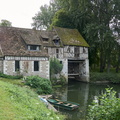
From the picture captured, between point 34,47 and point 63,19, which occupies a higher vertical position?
point 63,19

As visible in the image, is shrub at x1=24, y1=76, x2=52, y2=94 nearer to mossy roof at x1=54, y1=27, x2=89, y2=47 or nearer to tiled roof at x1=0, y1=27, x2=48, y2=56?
tiled roof at x1=0, y1=27, x2=48, y2=56

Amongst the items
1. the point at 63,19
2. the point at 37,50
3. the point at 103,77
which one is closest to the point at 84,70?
the point at 103,77

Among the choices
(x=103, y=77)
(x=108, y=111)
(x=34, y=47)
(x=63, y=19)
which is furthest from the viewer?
(x=63, y=19)

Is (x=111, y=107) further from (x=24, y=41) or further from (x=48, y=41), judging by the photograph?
(x=48, y=41)

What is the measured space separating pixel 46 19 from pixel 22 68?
27.1 metres

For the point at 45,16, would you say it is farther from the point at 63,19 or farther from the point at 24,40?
the point at 24,40

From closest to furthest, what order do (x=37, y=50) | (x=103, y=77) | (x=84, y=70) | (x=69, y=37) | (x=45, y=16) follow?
(x=37, y=50), (x=69, y=37), (x=103, y=77), (x=84, y=70), (x=45, y=16)

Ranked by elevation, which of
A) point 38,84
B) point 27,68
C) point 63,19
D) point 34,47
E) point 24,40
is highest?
point 63,19

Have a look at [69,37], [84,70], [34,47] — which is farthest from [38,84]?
[84,70]

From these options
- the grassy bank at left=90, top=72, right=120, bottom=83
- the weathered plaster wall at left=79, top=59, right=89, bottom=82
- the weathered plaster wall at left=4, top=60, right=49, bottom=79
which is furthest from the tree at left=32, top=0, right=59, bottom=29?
the weathered plaster wall at left=4, top=60, right=49, bottom=79

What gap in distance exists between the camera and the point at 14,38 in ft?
71.3

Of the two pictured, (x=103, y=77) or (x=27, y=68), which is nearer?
(x=27, y=68)

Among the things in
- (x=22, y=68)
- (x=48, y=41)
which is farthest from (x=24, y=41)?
(x=48, y=41)

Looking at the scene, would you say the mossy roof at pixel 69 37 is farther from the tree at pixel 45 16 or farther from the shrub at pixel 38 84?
the tree at pixel 45 16
